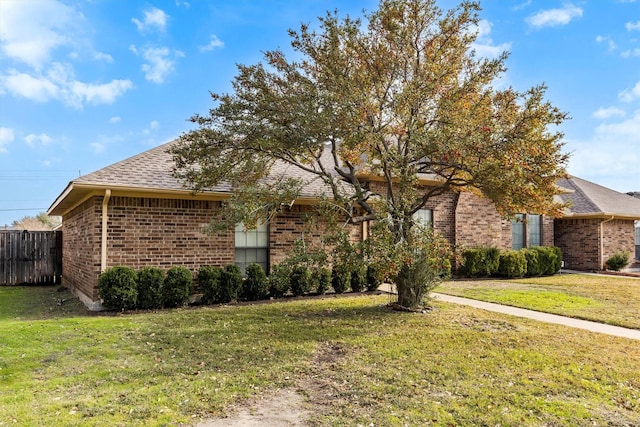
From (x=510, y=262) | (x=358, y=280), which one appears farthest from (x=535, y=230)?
(x=358, y=280)

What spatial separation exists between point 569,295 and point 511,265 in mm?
4322

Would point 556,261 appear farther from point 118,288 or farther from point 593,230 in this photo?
point 118,288

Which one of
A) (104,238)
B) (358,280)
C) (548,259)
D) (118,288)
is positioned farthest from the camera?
(548,259)

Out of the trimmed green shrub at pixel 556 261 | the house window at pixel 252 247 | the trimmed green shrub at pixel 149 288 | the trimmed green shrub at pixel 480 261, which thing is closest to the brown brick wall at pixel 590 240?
the trimmed green shrub at pixel 556 261

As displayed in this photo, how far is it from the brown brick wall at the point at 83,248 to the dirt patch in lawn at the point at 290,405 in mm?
6510

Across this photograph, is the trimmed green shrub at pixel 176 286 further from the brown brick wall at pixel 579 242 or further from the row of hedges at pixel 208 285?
the brown brick wall at pixel 579 242

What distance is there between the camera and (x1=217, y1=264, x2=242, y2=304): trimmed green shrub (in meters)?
9.93

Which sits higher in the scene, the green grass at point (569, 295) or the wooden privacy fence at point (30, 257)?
the wooden privacy fence at point (30, 257)

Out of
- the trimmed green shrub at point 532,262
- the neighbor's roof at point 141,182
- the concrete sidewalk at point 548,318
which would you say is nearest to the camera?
the concrete sidewalk at point 548,318

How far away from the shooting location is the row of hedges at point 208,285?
8.78 metres

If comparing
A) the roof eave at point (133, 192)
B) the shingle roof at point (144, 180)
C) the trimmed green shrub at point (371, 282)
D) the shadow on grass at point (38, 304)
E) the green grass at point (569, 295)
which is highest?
the shingle roof at point (144, 180)

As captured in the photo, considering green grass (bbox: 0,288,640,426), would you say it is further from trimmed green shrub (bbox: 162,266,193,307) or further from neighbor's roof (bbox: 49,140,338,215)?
neighbor's roof (bbox: 49,140,338,215)

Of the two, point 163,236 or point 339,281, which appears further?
point 339,281

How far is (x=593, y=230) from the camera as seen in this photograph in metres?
18.6
